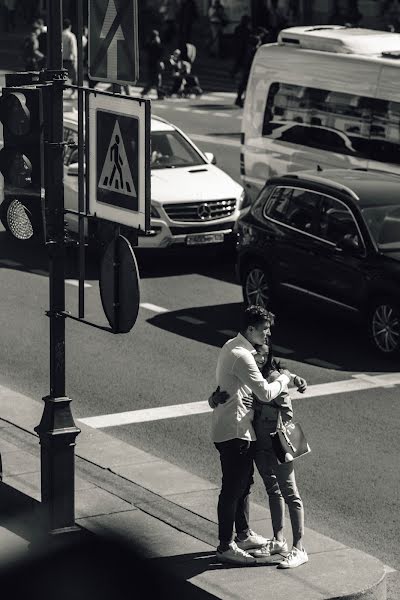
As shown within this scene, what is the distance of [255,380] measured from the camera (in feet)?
28.5

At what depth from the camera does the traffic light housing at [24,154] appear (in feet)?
29.7

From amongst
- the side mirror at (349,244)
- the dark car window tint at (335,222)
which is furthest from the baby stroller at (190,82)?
the side mirror at (349,244)

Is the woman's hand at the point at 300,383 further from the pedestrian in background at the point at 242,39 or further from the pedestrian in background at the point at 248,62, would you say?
the pedestrian in background at the point at 242,39

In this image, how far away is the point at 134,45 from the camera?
8641 mm

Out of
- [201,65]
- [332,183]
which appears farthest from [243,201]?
[201,65]

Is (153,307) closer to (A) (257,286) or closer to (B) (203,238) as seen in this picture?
(A) (257,286)

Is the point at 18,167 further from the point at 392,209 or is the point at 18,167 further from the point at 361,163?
the point at 361,163

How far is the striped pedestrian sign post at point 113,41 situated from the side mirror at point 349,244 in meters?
6.39

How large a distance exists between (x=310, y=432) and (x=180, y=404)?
4.67ft

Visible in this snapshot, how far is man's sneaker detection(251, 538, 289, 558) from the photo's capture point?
8922 millimetres

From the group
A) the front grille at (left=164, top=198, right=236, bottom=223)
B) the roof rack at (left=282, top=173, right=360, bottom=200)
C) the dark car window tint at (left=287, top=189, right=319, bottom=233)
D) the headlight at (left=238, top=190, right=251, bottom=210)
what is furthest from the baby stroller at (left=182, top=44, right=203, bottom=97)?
the dark car window tint at (left=287, top=189, right=319, bottom=233)

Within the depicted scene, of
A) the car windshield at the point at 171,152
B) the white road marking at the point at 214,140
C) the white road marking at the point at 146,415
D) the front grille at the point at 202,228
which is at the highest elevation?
the car windshield at the point at 171,152

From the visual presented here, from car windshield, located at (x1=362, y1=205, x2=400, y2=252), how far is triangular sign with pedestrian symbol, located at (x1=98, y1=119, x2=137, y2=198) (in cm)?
648

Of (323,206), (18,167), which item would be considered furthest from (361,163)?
(18,167)
